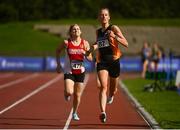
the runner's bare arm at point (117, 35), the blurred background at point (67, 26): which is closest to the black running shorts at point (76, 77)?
the runner's bare arm at point (117, 35)

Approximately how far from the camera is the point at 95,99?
21.1 metres

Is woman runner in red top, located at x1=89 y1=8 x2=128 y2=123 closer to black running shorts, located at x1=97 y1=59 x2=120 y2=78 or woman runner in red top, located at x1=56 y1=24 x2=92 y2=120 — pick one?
black running shorts, located at x1=97 y1=59 x2=120 y2=78

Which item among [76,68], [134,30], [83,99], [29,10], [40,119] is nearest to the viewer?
[76,68]

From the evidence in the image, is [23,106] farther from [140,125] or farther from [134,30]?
[134,30]

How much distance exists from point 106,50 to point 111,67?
403mm

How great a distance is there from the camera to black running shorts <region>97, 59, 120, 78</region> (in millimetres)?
13602

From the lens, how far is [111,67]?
13.7 metres

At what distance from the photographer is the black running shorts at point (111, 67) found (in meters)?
13.6

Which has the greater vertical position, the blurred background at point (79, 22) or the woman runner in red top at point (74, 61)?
the woman runner in red top at point (74, 61)

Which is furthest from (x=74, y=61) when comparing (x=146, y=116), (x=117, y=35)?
(x=146, y=116)

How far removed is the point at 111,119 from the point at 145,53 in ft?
68.6

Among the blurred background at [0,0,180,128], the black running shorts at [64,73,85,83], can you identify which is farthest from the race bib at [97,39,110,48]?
the blurred background at [0,0,180,128]

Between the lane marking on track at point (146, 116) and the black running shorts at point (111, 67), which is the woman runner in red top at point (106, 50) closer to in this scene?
the black running shorts at point (111, 67)

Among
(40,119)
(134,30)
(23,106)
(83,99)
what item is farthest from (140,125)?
(134,30)
